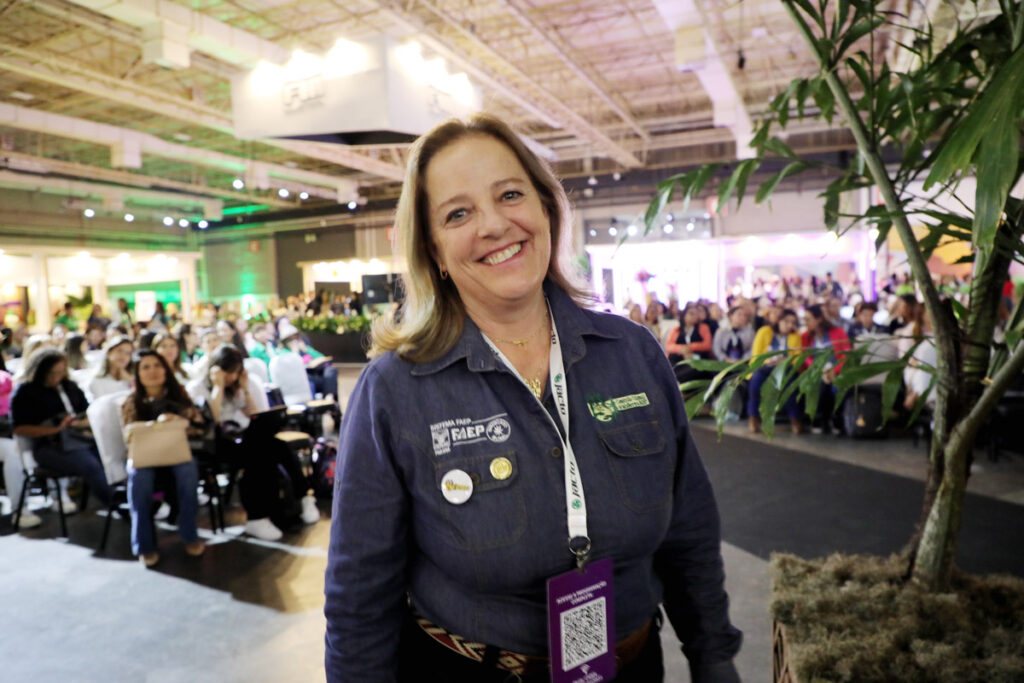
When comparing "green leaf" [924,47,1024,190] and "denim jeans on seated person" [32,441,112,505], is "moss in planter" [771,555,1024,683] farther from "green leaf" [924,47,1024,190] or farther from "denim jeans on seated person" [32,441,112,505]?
"denim jeans on seated person" [32,441,112,505]

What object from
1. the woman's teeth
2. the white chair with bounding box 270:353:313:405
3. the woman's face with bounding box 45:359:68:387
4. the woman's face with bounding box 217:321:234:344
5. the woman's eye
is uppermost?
the woman's eye

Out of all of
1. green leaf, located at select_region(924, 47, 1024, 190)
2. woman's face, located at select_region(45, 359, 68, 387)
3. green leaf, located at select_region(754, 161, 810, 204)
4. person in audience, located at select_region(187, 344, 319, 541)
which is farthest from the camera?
woman's face, located at select_region(45, 359, 68, 387)

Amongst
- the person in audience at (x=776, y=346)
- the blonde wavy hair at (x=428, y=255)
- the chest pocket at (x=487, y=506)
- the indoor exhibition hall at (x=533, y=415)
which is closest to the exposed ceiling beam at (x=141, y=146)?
the indoor exhibition hall at (x=533, y=415)

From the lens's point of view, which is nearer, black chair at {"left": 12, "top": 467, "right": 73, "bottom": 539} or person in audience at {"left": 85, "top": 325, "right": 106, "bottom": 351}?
black chair at {"left": 12, "top": 467, "right": 73, "bottom": 539}

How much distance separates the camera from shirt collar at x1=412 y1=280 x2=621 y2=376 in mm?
1145

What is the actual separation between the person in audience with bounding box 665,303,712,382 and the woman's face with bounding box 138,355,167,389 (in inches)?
209

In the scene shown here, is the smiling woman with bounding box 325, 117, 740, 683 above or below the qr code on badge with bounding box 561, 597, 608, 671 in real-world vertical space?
above

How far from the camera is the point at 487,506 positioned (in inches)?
41.8

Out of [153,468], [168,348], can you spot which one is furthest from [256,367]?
[153,468]

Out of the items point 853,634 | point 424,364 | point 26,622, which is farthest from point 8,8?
point 853,634

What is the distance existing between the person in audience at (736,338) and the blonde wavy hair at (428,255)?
6838 mm

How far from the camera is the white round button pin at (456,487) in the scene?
3.48 feet

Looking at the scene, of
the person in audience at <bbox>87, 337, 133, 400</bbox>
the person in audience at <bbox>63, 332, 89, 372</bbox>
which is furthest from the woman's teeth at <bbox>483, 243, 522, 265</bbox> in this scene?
the person in audience at <bbox>63, 332, 89, 372</bbox>

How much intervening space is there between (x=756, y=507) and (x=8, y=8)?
28.1 ft
